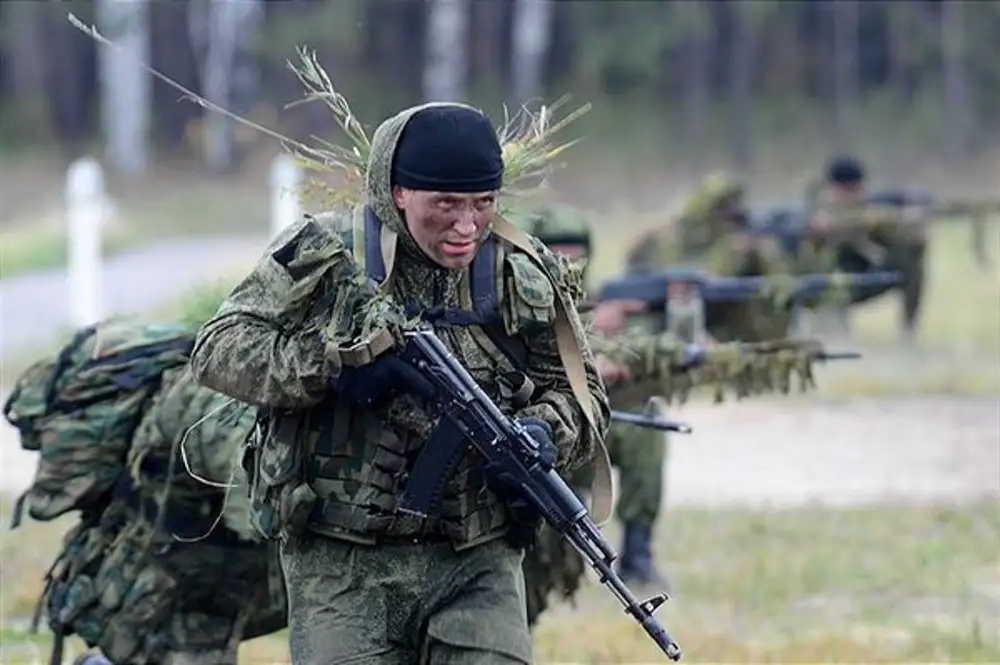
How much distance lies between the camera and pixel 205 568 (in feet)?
22.1

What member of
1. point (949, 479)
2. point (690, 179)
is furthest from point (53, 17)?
point (949, 479)

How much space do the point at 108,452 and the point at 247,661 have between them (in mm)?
1477

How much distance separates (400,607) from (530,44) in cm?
4017

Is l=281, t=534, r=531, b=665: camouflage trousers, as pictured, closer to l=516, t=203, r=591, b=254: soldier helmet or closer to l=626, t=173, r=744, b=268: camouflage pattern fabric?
l=516, t=203, r=591, b=254: soldier helmet

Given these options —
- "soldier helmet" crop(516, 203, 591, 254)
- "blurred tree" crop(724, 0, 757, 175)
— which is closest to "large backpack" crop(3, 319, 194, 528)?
"soldier helmet" crop(516, 203, 591, 254)

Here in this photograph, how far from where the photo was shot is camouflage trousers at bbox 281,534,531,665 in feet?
16.0

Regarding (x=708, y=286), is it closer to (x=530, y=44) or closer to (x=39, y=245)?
(x=39, y=245)

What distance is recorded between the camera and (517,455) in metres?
4.75

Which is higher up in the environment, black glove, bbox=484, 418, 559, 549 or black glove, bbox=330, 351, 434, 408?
black glove, bbox=330, 351, 434, 408

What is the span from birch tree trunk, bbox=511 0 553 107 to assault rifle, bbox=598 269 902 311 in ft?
99.2

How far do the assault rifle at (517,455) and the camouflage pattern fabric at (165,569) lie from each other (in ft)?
5.98

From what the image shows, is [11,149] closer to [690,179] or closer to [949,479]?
[690,179]

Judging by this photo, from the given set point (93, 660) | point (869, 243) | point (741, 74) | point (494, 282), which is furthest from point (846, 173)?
point (741, 74)

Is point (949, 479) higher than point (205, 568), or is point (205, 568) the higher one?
point (205, 568)
